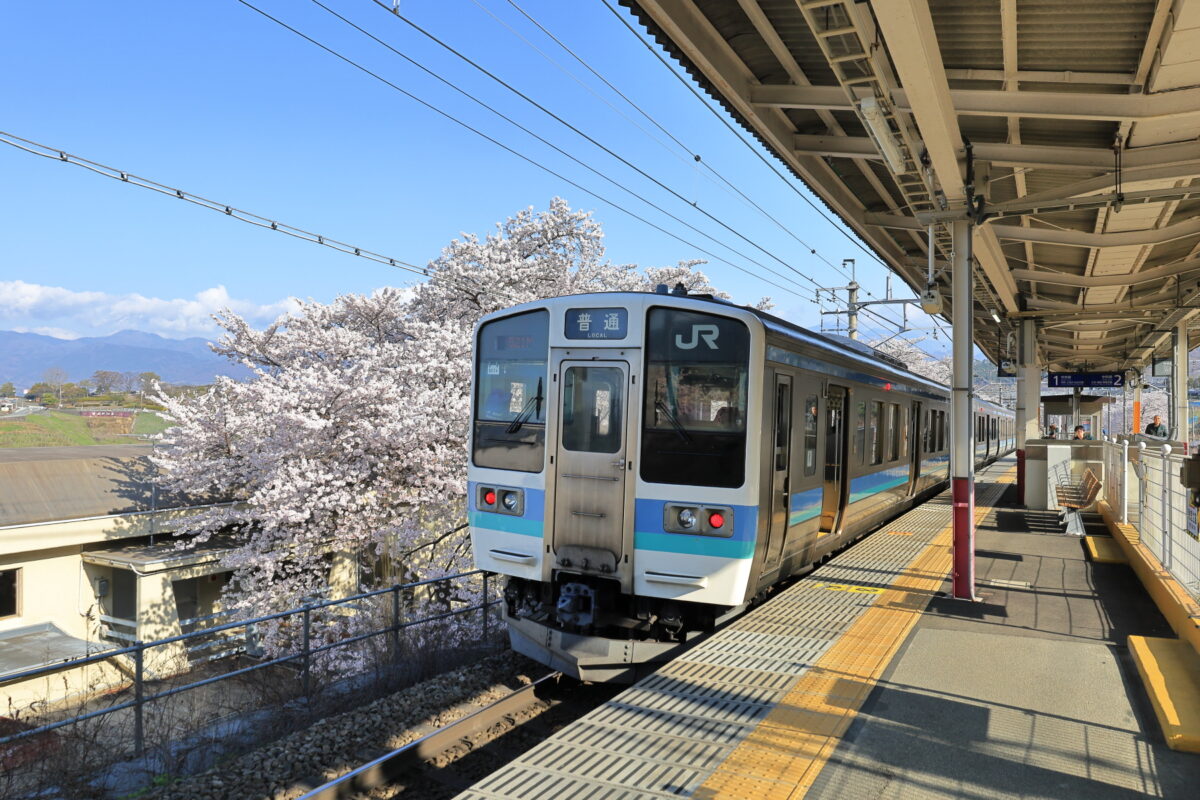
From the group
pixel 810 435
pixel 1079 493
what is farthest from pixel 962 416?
pixel 1079 493

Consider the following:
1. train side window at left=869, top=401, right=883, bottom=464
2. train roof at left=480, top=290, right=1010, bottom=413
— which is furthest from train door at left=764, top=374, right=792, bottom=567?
train side window at left=869, top=401, right=883, bottom=464

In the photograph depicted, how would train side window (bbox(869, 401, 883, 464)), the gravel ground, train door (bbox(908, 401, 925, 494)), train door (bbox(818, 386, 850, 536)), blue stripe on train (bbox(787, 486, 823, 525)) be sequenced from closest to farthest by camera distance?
1. the gravel ground
2. blue stripe on train (bbox(787, 486, 823, 525))
3. train door (bbox(818, 386, 850, 536))
4. train side window (bbox(869, 401, 883, 464))
5. train door (bbox(908, 401, 925, 494))

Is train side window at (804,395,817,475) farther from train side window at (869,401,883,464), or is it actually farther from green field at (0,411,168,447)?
green field at (0,411,168,447)

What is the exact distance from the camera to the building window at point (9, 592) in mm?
15538

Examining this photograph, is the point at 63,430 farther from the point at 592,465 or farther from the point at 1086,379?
the point at 1086,379

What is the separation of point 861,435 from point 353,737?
19.8ft

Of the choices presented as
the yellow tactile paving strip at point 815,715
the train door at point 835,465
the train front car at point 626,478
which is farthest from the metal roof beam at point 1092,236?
the train front car at point 626,478

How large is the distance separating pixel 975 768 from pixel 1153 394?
107m

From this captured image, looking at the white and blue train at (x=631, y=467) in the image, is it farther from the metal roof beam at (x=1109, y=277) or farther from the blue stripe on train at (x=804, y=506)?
the metal roof beam at (x=1109, y=277)

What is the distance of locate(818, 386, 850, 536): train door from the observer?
306 inches

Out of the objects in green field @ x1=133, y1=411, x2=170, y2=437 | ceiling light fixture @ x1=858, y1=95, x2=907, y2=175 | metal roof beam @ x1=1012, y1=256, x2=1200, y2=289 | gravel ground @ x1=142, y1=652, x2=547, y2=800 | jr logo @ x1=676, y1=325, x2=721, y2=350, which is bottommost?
gravel ground @ x1=142, y1=652, x2=547, y2=800

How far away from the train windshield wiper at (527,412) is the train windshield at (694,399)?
2.89 ft

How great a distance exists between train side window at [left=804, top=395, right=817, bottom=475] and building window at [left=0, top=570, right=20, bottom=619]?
627 inches

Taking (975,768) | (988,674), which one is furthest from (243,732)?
(988,674)
